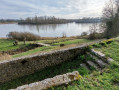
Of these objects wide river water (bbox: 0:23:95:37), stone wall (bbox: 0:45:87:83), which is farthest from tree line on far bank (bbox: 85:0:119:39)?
stone wall (bbox: 0:45:87:83)

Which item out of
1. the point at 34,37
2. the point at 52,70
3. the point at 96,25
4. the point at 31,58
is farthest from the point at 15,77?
the point at 96,25

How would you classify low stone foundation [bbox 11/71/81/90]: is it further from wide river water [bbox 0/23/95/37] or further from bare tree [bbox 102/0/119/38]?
wide river water [bbox 0/23/95/37]

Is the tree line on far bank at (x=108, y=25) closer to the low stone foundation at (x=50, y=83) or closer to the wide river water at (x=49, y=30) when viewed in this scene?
the wide river water at (x=49, y=30)

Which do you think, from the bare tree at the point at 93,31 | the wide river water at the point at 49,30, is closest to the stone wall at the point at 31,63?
the bare tree at the point at 93,31

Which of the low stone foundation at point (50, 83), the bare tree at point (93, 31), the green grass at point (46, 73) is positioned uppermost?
the bare tree at point (93, 31)

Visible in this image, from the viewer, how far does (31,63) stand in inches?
153

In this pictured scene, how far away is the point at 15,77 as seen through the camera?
3.75 meters

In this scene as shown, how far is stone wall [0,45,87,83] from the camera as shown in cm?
360

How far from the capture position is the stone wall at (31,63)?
3602 mm

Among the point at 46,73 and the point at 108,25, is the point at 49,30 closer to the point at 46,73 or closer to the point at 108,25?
the point at 108,25

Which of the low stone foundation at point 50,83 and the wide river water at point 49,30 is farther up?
the wide river water at point 49,30

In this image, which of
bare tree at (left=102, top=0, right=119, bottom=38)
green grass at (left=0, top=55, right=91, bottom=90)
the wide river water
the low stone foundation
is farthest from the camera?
the wide river water

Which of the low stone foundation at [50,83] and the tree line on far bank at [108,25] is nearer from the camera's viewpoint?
the low stone foundation at [50,83]

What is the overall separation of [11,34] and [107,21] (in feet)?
63.3
